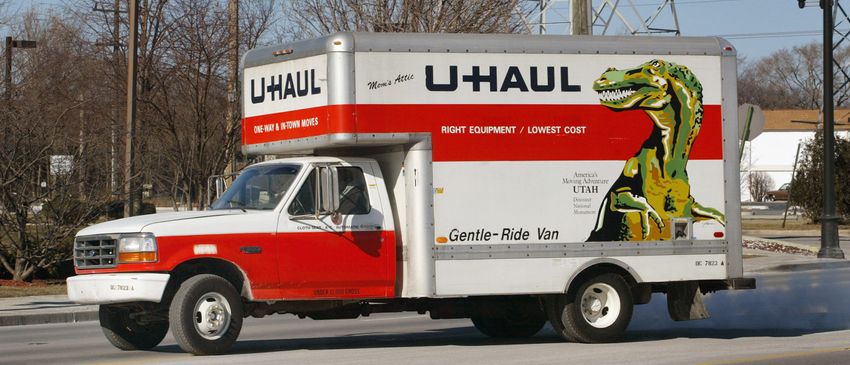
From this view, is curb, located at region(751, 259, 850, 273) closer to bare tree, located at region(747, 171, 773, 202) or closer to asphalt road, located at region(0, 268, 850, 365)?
asphalt road, located at region(0, 268, 850, 365)

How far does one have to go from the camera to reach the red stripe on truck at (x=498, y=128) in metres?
13.0

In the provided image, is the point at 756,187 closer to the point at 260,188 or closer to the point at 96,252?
the point at 260,188

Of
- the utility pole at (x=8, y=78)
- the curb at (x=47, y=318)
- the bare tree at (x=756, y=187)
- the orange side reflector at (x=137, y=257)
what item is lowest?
the curb at (x=47, y=318)

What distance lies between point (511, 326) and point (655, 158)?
9.00 ft

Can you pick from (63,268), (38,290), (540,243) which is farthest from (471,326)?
(63,268)

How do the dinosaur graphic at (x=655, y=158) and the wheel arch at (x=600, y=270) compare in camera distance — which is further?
the dinosaur graphic at (x=655, y=158)

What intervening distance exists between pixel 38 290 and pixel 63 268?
2571mm

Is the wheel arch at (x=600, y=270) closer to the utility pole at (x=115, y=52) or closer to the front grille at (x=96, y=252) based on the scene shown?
the front grille at (x=96, y=252)

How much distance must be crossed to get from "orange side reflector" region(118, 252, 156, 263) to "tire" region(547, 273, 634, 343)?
14.3 ft

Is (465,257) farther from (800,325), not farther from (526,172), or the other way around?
(800,325)

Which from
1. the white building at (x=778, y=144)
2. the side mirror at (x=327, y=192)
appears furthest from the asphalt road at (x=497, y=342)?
the white building at (x=778, y=144)

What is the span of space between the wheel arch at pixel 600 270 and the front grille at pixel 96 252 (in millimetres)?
4651

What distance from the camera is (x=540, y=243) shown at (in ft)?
44.1

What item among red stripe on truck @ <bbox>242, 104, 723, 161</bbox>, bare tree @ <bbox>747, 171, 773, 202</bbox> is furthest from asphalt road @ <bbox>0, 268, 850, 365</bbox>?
bare tree @ <bbox>747, 171, 773, 202</bbox>
